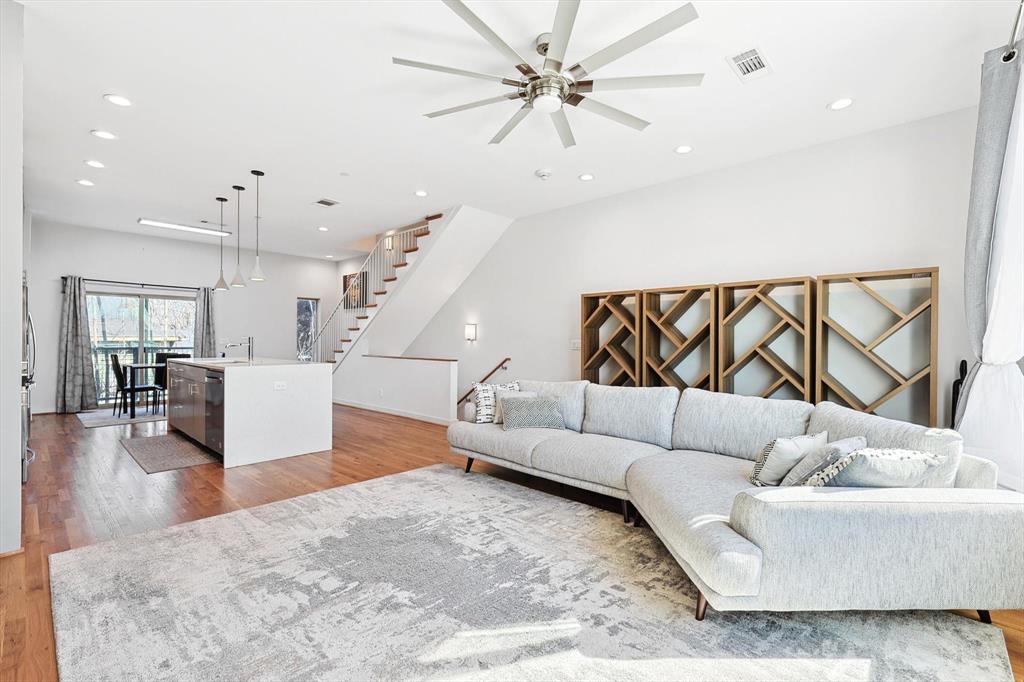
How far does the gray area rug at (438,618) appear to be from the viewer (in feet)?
6.03

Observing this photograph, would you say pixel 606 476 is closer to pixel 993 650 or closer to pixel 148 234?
pixel 993 650

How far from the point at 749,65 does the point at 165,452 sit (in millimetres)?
Result: 6172

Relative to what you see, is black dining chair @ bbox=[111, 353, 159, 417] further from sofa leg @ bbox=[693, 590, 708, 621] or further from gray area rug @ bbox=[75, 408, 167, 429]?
sofa leg @ bbox=[693, 590, 708, 621]

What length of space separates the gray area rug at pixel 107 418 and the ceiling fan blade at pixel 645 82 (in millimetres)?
7341

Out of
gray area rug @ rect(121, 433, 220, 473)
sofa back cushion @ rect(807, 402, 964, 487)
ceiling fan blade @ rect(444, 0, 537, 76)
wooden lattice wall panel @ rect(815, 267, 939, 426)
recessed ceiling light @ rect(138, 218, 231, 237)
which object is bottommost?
gray area rug @ rect(121, 433, 220, 473)

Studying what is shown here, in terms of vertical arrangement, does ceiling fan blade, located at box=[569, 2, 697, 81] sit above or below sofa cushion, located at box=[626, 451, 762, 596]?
above

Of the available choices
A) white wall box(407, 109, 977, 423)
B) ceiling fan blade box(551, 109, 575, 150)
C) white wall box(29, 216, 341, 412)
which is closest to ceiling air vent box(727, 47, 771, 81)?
ceiling fan blade box(551, 109, 575, 150)

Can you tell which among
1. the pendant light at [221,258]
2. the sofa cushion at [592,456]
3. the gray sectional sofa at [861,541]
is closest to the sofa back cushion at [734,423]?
the sofa cushion at [592,456]

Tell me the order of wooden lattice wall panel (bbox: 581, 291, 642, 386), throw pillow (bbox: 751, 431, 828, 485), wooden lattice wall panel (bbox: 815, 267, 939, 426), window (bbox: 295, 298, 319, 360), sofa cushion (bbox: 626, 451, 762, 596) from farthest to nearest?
window (bbox: 295, 298, 319, 360) → wooden lattice wall panel (bbox: 581, 291, 642, 386) → wooden lattice wall panel (bbox: 815, 267, 939, 426) → throw pillow (bbox: 751, 431, 828, 485) → sofa cushion (bbox: 626, 451, 762, 596)

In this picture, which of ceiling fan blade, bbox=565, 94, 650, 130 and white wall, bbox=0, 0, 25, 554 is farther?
ceiling fan blade, bbox=565, 94, 650, 130

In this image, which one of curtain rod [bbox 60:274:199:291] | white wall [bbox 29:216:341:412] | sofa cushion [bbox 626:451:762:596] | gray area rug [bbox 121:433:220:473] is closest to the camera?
sofa cushion [bbox 626:451:762:596]

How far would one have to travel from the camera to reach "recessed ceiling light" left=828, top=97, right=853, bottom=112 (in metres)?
3.38

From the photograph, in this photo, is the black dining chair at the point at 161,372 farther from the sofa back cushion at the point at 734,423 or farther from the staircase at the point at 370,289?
the sofa back cushion at the point at 734,423

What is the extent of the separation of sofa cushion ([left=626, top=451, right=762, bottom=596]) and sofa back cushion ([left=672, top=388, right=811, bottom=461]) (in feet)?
0.42
